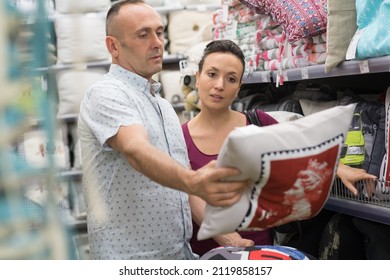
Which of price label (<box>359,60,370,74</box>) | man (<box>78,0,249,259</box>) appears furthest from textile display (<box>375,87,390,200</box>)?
man (<box>78,0,249,259</box>)

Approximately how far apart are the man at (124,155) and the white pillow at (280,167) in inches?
11.5

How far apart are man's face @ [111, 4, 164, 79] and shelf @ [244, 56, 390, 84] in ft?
2.42

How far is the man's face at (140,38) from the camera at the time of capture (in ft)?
5.27

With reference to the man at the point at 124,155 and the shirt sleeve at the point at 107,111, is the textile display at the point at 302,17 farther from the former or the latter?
the shirt sleeve at the point at 107,111

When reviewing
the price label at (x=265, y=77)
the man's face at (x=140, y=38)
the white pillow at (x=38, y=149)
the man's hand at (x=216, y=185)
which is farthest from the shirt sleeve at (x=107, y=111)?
the price label at (x=265, y=77)

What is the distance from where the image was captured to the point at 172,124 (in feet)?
5.62

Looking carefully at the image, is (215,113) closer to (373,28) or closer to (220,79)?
(220,79)

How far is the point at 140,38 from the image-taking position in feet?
5.32

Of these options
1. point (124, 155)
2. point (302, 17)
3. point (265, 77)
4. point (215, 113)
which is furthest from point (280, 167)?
point (265, 77)

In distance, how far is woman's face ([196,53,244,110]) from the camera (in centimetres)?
214

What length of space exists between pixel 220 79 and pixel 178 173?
95 centimetres

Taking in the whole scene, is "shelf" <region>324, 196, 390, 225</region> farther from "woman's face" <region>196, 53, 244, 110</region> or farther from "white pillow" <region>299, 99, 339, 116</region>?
"woman's face" <region>196, 53, 244, 110</region>

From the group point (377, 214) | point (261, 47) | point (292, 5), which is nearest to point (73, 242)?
point (377, 214)
